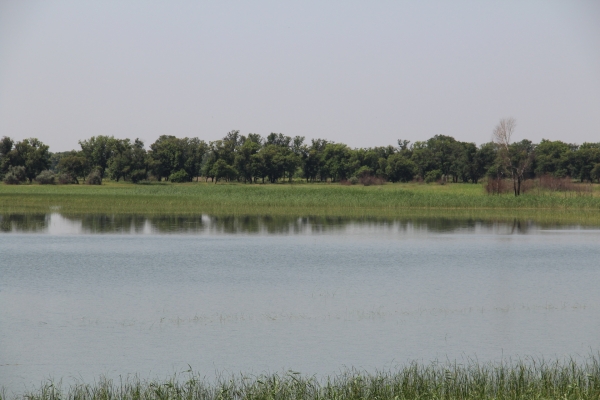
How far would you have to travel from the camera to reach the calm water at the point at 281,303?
14.6m

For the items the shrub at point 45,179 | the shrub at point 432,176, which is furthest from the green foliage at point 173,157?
the shrub at point 432,176

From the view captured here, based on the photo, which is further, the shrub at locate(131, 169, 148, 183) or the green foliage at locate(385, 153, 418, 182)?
the green foliage at locate(385, 153, 418, 182)

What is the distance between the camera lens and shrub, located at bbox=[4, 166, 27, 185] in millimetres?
111812

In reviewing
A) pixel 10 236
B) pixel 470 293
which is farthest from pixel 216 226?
pixel 470 293

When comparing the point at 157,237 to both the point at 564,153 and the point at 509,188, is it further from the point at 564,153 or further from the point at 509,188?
the point at 564,153

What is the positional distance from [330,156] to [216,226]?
91.6 meters

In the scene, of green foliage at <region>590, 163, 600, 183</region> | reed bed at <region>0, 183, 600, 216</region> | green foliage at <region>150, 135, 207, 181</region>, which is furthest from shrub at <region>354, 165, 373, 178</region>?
reed bed at <region>0, 183, 600, 216</region>

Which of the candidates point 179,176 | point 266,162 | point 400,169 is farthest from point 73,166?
point 400,169

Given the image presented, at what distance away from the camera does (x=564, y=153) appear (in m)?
126

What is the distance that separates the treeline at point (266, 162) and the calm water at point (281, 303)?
84663 millimetres

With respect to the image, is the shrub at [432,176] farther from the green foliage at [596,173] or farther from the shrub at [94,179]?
the shrub at [94,179]

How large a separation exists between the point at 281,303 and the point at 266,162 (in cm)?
10883

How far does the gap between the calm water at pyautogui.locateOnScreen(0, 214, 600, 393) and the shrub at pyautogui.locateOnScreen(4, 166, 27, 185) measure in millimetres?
78676

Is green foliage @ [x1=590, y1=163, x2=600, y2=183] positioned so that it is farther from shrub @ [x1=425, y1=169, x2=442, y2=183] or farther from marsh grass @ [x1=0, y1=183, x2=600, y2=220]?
marsh grass @ [x1=0, y1=183, x2=600, y2=220]
